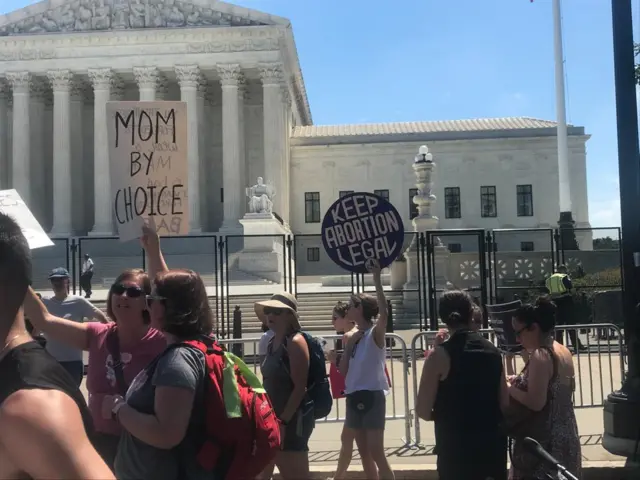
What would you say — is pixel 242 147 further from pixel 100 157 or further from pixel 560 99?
pixel 560 99

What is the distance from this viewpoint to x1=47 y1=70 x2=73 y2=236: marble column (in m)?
43.0

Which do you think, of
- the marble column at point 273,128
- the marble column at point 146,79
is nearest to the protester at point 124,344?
the marble column at point 273,128

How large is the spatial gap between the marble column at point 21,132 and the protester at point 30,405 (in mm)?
44786

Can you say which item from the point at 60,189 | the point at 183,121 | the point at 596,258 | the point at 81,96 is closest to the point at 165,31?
the point at 81,96

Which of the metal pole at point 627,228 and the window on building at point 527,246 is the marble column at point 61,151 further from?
the metal pole at point 627,228

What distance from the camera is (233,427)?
273 cm

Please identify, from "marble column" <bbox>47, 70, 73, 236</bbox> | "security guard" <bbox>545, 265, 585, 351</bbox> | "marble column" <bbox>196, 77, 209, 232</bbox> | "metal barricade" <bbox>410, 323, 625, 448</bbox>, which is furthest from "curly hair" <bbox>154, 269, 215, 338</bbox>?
"marble column" <bbox>47, 70, 73, 236</bbox>

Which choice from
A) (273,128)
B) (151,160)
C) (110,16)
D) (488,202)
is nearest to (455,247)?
(488,202)

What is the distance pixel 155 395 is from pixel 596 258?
25.8 meters

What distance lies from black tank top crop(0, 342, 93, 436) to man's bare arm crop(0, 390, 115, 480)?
0.05 meters

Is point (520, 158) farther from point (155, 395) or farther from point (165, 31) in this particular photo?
point (155, 395)

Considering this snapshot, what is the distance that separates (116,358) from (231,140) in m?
40.1

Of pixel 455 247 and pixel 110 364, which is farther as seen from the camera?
pixel 455 247

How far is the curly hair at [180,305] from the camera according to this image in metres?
2.94
